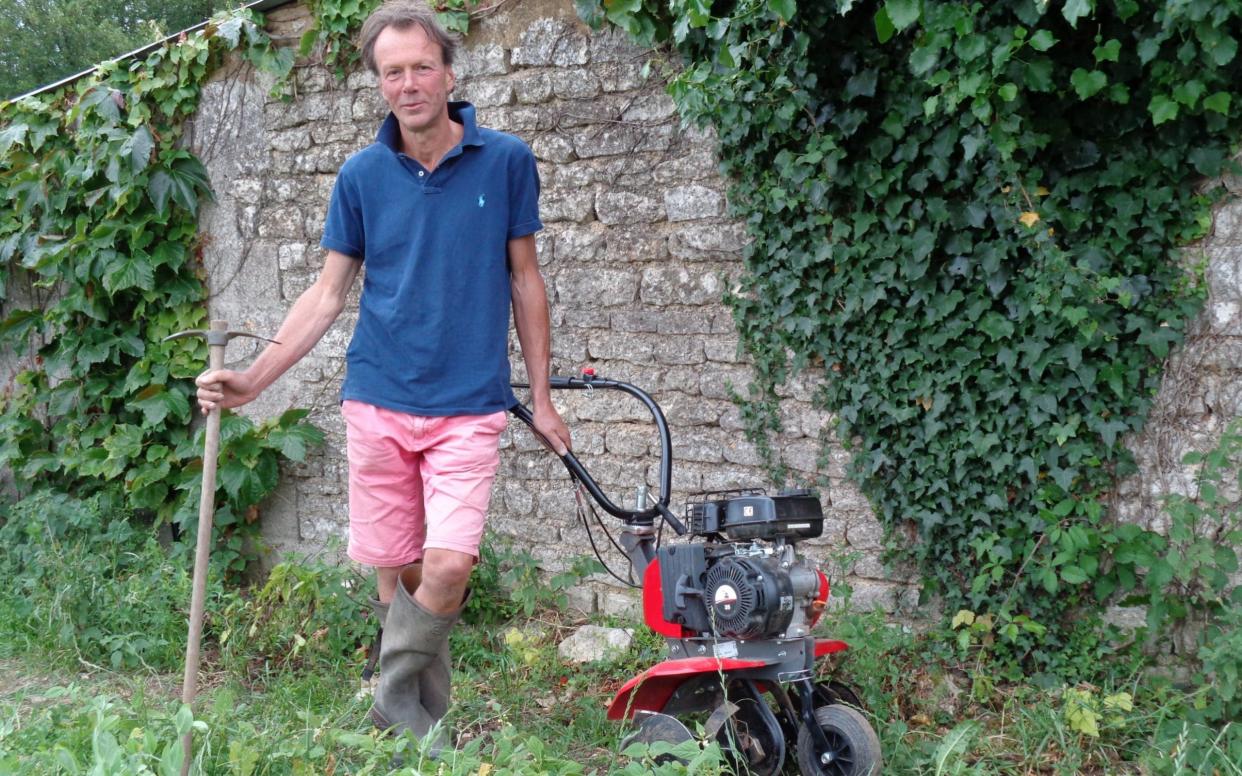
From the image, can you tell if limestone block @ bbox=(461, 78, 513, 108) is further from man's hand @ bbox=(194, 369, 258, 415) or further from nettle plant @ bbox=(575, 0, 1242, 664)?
man's hand @ bbox=(194, 369, 258, 415)

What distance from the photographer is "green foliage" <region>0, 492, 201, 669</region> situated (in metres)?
4.89

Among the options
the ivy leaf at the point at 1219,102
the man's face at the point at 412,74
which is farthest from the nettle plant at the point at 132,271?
the ivy leaf at the point at 1219,102

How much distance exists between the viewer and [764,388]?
14.4 ft

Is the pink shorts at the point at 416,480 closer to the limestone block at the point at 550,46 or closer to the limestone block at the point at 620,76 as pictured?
the limestone block at the point at 620,76

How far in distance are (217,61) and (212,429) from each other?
3.39 m

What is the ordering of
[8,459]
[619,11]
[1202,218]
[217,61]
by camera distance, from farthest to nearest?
[8,459], [217,61], [619,11], [1202,218]

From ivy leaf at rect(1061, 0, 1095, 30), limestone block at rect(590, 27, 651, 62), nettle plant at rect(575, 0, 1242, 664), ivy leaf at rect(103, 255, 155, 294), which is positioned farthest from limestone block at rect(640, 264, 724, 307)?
ivy leaf at rect(103, 255, 155, 294)

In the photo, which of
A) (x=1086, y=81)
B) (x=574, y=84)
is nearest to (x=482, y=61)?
(x=574, y=84)

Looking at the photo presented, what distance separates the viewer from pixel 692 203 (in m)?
4.50

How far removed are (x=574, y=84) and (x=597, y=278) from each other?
81 cm

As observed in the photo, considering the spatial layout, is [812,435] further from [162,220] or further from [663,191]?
[162,220]

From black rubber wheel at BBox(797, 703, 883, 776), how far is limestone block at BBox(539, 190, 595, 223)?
7.90 ft

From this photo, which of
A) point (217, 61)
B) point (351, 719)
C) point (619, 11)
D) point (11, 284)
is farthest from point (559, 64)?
point (11, 284)

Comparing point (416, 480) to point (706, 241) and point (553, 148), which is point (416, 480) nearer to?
point (706, 241)
